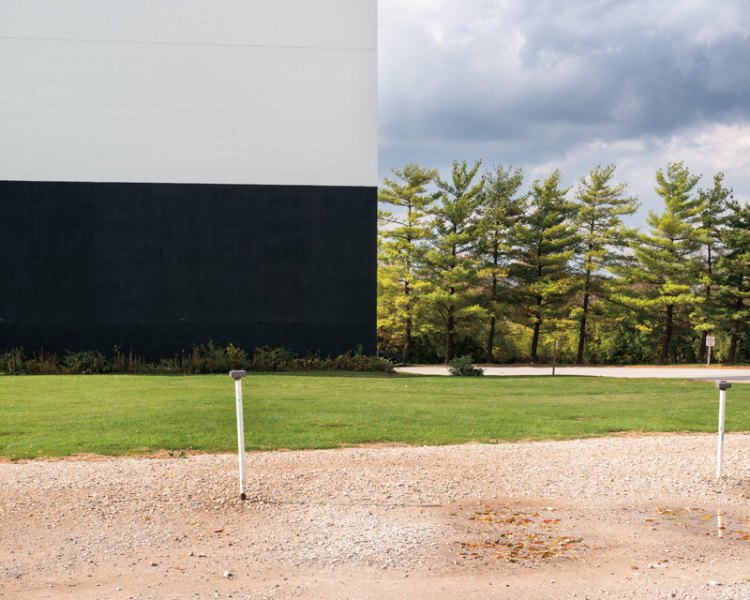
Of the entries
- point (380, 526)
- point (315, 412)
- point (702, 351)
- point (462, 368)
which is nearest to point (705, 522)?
point (380, 526)

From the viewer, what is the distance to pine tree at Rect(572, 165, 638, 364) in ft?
129

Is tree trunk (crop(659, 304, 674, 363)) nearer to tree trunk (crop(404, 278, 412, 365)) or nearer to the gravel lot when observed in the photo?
tree trunk (crop(404, 278, 412, 365))

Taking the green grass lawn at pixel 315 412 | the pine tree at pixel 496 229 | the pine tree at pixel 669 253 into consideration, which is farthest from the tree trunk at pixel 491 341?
the green grass lawn at pixel 315 412

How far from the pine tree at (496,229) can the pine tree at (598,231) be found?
350 centimetres

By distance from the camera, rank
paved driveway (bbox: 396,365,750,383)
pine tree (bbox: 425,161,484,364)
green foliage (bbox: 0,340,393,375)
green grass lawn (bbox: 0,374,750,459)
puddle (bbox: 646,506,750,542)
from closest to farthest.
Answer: puddle (bbox: 646,506,750,542) → green grass lawn (bbox: 0,374,750,459) → green foliage (bbox: 0,340,393,375) → paved driveway (bbox: 396,365,750,383) → pine tree (bbox: 425,161,484,364)

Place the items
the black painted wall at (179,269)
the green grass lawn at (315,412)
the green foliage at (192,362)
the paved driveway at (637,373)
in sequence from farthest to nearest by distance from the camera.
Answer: the paved driveway at (637,373)
the black painted wall at (179,269)
the green foliage at (192,362)
the green grass lawn at (315,412)

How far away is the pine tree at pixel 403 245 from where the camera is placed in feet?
122

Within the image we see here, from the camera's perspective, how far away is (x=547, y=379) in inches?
869

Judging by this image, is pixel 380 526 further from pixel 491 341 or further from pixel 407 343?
pixel 491 341

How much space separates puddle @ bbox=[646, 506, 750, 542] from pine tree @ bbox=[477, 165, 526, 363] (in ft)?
103

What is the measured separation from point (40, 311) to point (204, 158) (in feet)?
21.4

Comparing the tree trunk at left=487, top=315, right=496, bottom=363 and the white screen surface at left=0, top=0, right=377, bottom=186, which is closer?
the white screen surface at left=0, top=0, right=377, bottom=186

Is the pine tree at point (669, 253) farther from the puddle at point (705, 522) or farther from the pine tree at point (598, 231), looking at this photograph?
the puddle at point (705, 522)

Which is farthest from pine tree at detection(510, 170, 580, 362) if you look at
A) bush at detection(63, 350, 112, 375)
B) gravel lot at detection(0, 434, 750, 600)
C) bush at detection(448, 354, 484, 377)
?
gravel lot at detection(0, 434, 750, 600)
